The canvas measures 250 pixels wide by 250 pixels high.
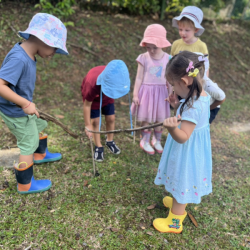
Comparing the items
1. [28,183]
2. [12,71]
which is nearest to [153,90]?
[12,71]

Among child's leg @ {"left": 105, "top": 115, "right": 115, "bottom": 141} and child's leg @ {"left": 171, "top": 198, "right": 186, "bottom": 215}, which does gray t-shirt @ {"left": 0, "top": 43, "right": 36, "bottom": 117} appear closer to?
child's leg @ {"left": 105, "top": 115, "right": 115, "bottom": 141}

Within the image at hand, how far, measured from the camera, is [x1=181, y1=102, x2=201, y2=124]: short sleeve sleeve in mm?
1759

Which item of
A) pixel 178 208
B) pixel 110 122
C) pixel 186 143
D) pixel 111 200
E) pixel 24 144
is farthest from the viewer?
pixel 110 122

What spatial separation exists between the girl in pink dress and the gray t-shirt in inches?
57.5

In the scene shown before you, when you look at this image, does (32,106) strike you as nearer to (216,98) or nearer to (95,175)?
(95,175)

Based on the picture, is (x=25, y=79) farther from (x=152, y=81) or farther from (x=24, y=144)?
(x=152, y=81)

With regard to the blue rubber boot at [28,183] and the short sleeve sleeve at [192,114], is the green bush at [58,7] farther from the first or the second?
the short sleeve sleeve at [192,114]

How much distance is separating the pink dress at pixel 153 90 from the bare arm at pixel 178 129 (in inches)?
56.4

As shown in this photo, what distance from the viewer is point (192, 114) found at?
176 centimetres

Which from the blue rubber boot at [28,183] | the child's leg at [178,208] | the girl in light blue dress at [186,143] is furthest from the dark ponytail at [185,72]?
the blue rubber boot at [28,183]

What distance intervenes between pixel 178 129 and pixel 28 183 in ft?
5.61

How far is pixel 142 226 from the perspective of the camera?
2.29 meters

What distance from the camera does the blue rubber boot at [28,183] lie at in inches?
92.6

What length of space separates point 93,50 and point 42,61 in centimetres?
145
